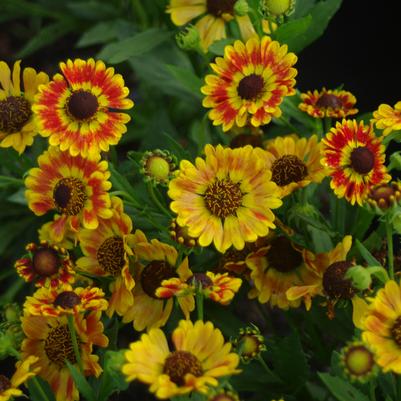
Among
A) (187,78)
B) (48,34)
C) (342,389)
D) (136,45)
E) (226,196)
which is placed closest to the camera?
(342,389)

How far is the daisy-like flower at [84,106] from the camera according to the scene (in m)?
1.25

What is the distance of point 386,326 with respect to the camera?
1.05 metres

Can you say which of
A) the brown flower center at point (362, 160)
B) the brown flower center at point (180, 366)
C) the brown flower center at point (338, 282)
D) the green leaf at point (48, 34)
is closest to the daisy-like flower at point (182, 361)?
the brown flower center at point (180, 366)

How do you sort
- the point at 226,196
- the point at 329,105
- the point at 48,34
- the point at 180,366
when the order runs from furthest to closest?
1. the point at 48,34
2. the point at 329,105
3. the point at 226,196
4. the point at 180,366

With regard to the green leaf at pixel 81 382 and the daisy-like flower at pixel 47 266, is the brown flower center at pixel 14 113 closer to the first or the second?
the daisy-like flower at pixel 47 266

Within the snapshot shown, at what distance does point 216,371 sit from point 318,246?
1.40ft

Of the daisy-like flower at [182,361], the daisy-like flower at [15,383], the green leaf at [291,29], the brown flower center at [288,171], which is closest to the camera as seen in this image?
the daisy-like flower at [182,361]

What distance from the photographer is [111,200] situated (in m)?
1.26

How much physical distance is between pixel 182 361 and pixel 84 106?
18.4 inches

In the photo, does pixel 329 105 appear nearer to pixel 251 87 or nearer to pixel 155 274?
pixel 251 87

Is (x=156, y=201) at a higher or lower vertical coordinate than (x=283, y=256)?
higher

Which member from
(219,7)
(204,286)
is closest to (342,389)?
(204,286)

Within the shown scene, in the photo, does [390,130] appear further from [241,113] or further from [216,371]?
[216,371]

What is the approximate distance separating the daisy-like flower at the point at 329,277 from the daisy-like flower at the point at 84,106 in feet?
1.17
